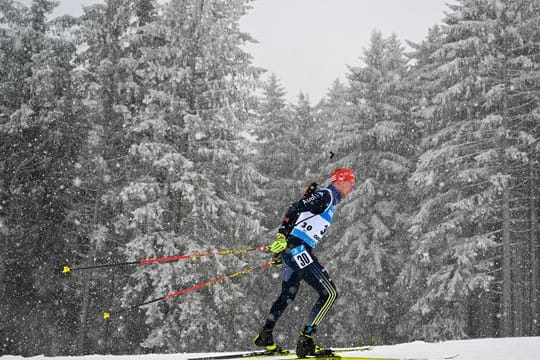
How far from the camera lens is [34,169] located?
19516 millimetres

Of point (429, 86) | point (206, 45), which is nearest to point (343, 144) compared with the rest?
point (429, 86)

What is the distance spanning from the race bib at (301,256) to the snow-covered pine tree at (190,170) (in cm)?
1064

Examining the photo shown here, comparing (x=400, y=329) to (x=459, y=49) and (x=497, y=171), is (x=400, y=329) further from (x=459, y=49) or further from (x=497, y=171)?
(x=459, y=49)

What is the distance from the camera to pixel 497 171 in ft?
59.7

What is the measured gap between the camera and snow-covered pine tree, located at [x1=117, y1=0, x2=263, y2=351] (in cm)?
1733

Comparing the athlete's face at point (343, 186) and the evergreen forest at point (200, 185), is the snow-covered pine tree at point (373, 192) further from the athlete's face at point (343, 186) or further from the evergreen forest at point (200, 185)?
the athlete's face at point (343, 186)

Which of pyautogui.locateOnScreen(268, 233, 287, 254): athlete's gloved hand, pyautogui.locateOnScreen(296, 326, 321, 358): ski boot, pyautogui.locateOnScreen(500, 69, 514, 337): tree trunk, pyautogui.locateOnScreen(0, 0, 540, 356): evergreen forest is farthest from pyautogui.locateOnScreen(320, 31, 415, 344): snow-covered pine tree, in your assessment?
pyautogui.locateOnScreen(268, 233, 287, 254): athlete's gloved hand

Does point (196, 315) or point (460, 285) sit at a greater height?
point (460, 285)

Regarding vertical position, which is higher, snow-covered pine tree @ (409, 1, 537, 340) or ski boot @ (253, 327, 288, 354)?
snow-covered pine tree @ (409, 1, 537, 340)

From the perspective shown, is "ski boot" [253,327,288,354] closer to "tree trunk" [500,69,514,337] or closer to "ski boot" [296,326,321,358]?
"ski boot" [296,326,321,358]

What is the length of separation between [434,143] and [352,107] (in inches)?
201

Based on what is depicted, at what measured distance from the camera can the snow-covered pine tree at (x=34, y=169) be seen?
19094 millimetres

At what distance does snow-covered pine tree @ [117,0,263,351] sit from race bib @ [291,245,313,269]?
1064cm

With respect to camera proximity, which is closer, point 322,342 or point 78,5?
point 78,5
